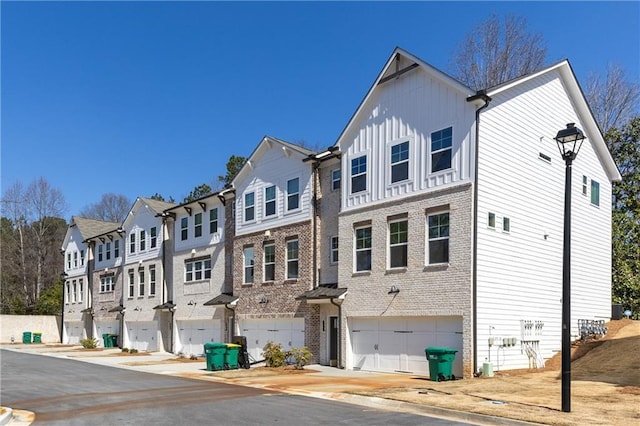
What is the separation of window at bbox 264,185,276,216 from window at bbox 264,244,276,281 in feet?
5.18

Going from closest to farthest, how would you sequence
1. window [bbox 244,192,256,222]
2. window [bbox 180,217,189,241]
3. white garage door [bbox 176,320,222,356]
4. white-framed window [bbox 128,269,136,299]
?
window [bbox 244,192,256,222] → white garage door [bbox 176,320,222,356] → window [bbox 180,217,189,241] → white-framed window [bbox 128,269,136,299]

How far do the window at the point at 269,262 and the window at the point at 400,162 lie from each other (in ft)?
27.0

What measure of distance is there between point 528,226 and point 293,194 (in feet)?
34.3

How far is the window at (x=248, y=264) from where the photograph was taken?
3000 centimetres

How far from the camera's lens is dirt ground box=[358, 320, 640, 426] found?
40.4 feet

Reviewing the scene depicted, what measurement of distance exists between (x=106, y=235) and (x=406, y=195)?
32548 mm

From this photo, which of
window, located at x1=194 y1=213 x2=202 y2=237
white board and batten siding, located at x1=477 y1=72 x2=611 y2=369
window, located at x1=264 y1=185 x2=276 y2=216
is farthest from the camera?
window, located at x1=194 y1=213 x2=202 y2=237

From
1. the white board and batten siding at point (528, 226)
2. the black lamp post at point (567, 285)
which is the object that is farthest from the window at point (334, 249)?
the black lamp post at point (567, 285)

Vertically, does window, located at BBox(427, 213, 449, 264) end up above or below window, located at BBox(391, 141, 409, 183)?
below

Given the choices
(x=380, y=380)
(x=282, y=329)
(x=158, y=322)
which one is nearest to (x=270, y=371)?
(x=282, y=329)

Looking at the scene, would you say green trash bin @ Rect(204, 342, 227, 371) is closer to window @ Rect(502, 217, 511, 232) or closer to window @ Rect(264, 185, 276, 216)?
window @ Rect(264, 185, 276, 216)

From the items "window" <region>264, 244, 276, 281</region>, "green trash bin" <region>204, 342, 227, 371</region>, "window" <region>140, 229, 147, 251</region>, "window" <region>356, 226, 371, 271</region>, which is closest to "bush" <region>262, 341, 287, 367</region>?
A: "green trash bin" <region>204, 342, 227, 371</region>

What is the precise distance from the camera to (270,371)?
2388cm

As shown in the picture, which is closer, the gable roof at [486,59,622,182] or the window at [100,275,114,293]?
the gable roof at [486,59,622,182]
